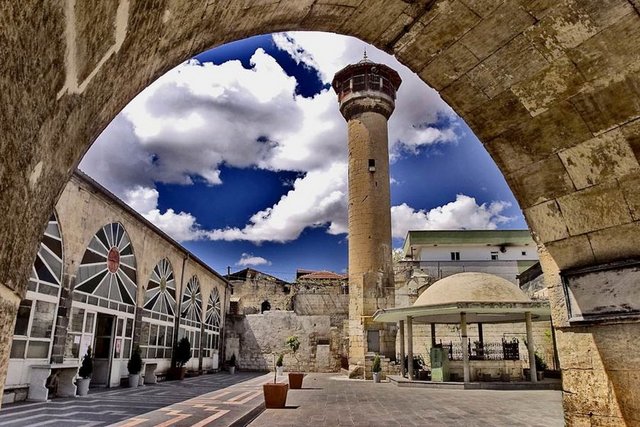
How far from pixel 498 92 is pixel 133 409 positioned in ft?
31.3

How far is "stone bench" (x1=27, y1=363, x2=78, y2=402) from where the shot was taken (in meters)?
10.1

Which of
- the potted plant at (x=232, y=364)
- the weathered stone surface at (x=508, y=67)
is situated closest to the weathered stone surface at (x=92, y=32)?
the weathered stone surface at (x=508, y=67)

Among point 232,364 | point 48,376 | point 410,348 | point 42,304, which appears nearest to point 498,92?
point 42,304

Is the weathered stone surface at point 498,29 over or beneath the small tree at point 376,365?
over

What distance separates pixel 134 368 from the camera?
1455cm

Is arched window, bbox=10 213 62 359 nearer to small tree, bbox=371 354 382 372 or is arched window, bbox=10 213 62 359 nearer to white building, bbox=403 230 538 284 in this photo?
small tree, bbox=371 354 382 372

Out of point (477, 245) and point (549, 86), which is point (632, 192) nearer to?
point (549, 86)

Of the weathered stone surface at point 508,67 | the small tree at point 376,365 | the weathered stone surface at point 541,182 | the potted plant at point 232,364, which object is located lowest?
the potted plant at point 232,364

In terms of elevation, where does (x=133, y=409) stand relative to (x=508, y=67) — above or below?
below

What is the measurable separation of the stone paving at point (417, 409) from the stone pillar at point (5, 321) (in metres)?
7.51

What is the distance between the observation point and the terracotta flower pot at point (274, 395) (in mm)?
10234

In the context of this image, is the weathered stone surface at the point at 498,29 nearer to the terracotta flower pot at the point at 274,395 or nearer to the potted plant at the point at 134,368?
the terracotta flower pot at the point at 274,395

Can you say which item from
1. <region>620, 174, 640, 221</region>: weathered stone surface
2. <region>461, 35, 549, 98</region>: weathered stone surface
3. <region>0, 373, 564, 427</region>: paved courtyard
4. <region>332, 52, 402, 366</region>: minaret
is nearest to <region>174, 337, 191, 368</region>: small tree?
<region>0, 373, 564, 427</region>: paved courtyard

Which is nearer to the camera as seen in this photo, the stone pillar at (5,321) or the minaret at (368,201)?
the stone pillar at (5,321)
